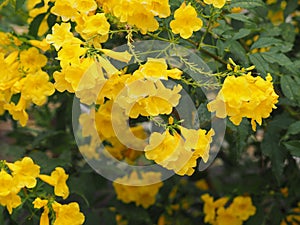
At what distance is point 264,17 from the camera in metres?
2.33

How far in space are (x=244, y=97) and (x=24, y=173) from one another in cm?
64

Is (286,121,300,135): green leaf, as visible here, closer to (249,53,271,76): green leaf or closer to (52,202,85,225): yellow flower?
(249,53,271,76): green leaf

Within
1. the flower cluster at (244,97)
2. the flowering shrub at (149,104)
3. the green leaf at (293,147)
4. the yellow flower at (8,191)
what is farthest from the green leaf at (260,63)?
the yellow flower at (8,191)

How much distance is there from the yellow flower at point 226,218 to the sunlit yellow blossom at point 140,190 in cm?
28

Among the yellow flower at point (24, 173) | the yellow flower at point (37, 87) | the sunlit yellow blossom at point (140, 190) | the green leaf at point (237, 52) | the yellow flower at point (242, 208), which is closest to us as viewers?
the yellow flower at point (24, 173)

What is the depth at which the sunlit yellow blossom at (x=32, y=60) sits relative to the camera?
181 cm

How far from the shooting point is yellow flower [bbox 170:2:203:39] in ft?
4.93

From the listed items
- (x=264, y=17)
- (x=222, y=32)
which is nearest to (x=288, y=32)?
(x=264, y=17)

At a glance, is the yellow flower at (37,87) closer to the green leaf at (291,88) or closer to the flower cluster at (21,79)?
the flower cluster at (21,79)

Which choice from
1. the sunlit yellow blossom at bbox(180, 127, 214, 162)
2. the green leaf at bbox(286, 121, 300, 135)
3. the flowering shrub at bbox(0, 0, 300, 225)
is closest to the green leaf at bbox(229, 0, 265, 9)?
the flowering shrub at bbox(0, 0, 300, 225)

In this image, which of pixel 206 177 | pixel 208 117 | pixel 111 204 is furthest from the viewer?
pixel 206 177

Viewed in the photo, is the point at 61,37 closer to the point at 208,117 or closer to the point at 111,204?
the point at 208,117

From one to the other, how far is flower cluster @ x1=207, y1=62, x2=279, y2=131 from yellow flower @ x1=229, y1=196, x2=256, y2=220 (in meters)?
0.92

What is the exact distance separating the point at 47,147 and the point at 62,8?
1.17 meters
